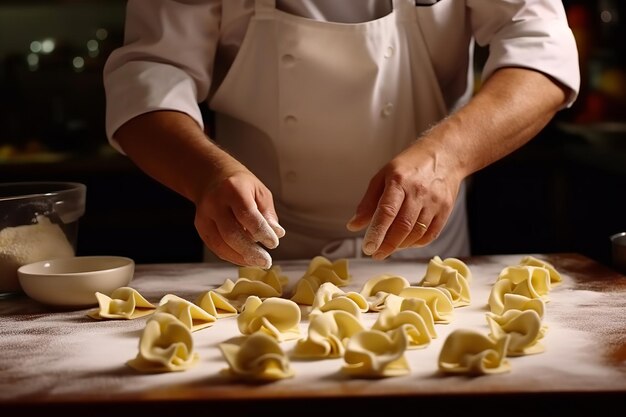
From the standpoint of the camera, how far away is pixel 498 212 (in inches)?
128

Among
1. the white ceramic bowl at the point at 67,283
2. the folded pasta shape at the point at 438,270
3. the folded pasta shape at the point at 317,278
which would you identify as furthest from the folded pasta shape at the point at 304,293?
the white ceramic bowl at the point at 67,283

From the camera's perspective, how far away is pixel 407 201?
54.6 inches

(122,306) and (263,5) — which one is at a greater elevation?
(263,5)

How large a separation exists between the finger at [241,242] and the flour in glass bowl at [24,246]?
0.38 m

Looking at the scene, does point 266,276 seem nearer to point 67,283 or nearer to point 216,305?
point 216,305

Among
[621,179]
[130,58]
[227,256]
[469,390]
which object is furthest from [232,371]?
[621,179]

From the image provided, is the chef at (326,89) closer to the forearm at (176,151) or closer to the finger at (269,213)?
the forearm at (176,151)

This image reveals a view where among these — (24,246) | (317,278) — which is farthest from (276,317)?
(24,246)

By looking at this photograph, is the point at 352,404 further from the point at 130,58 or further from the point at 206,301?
the point at 130,58

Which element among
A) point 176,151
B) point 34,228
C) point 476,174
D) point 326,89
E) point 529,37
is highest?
point 529,37

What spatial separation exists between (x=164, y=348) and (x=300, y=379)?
212mm

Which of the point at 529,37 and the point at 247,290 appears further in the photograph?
the point at 529,37

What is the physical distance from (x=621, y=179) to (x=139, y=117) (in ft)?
6.02

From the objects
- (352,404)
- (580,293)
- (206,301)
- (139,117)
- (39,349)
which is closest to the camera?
(352,404)
